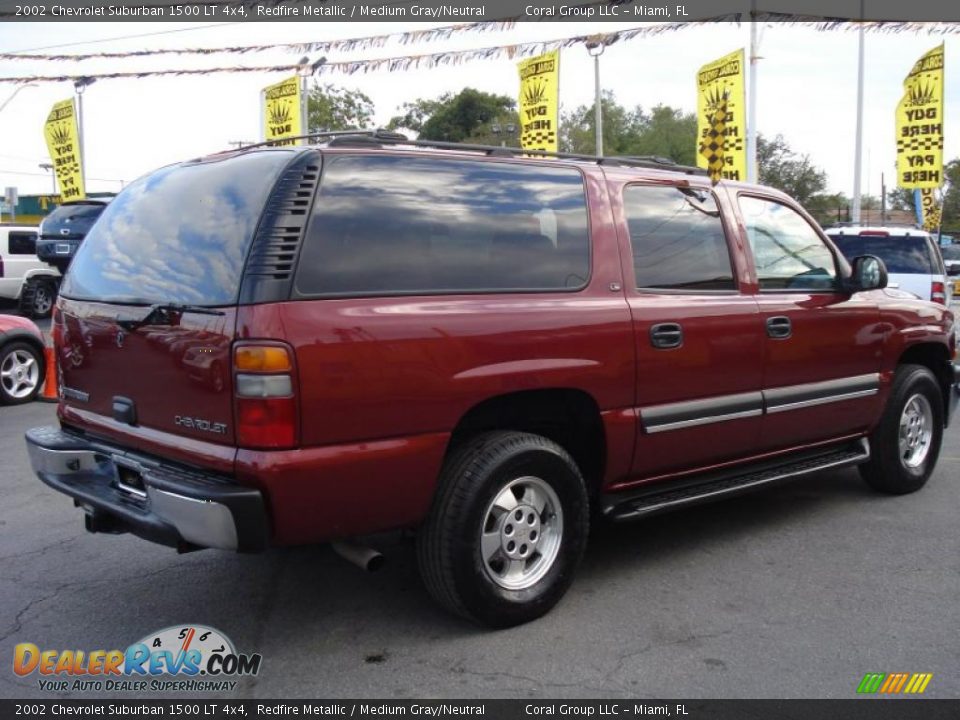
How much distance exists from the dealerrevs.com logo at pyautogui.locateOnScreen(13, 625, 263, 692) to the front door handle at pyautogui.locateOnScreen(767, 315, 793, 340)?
9.62 feet

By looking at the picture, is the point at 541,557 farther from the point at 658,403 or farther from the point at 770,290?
the point at 770,290

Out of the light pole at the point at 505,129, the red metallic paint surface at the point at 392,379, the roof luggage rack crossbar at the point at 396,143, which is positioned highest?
the light pole at the point at 505,129

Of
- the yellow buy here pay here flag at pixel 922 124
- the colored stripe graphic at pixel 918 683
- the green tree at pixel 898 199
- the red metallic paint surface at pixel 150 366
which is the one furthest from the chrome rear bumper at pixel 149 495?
the green tree at pixel 898 199

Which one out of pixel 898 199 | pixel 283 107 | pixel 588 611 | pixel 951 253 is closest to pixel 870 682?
pixel 588 611

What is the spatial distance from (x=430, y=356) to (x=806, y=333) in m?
2.44

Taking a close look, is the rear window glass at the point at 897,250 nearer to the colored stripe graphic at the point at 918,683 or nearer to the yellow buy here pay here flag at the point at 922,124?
the yellow buy here pay here flag at the point at 922,124

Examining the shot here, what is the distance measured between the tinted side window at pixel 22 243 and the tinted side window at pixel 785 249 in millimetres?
17439

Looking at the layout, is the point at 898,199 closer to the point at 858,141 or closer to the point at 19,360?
the point at 858,141

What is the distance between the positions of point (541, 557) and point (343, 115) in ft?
126

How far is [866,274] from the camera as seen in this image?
5.23 meters

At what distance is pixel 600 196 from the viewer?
430 cm

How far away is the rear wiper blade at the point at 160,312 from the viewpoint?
333 cm

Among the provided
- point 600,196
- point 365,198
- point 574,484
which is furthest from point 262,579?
point 600,196

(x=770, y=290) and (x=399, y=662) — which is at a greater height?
(x=770, y=290)
